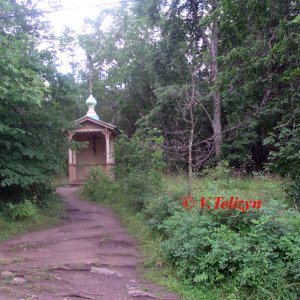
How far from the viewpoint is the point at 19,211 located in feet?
35.7

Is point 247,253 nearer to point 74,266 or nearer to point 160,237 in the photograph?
point 74,266

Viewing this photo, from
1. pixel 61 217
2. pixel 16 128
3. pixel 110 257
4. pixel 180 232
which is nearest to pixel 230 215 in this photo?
pixel 180 232

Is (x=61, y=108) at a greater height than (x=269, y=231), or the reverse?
(x=61, y=108)

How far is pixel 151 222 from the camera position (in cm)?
926

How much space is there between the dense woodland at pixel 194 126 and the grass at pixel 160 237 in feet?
0.44

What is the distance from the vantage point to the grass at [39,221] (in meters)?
10.2

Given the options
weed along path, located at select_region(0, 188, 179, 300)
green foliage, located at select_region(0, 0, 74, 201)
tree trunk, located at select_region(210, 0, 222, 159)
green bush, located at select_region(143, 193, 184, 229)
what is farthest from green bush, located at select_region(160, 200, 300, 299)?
tree trunk, located at select_region(210, 0, 222, 159)

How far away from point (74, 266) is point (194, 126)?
8.66m

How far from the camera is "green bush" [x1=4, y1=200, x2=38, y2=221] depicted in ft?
35.6

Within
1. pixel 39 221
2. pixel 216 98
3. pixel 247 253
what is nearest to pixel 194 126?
pixel 39 221

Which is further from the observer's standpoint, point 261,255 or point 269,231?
point 269,231

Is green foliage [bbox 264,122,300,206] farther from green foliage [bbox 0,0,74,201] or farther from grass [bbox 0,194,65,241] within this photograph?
grass [bbox 0,194,65,241]

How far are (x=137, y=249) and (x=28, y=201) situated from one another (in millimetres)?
4238

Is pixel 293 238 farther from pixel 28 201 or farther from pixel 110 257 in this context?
pixel 28 201
